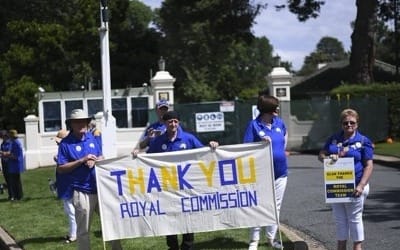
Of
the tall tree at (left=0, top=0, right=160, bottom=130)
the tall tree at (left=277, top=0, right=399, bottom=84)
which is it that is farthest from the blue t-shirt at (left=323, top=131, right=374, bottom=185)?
the tall tree at (left=0, top=0, right=160, bottom=130)

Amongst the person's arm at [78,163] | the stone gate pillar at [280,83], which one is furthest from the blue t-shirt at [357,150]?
the stone gate pillar at [280,83]

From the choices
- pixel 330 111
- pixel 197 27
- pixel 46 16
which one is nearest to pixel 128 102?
pixel 330 111

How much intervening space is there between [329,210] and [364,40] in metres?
23.2

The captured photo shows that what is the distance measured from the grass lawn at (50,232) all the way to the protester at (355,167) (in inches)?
54.5

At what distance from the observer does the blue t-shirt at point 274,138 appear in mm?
7789

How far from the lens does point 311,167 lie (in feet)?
67.9

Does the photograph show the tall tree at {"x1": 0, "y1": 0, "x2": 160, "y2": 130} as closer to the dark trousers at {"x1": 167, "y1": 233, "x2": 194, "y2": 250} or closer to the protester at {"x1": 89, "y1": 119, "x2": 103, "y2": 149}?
the protester at {"x1": 89, "y1": 119, "x2": 103, "y2": 149}

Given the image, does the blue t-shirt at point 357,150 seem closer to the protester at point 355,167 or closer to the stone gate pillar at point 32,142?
the protester at point 355,167

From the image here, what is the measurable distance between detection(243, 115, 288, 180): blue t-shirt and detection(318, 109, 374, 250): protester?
0.90 m

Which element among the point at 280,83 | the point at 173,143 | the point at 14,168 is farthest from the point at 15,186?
the point at 280,83

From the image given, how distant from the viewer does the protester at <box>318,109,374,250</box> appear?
22.5ft

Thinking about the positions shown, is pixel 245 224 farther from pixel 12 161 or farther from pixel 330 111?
pixel 330 111

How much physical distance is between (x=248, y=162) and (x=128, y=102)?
24.9m

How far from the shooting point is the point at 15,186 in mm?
16000
